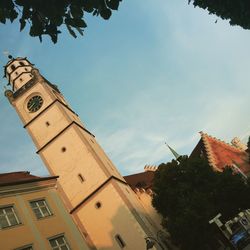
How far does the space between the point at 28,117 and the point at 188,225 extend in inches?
736

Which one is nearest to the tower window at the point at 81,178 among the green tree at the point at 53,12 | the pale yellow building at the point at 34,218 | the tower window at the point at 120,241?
the tower window at the point at 120,241

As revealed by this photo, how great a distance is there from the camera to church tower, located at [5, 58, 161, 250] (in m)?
30.0

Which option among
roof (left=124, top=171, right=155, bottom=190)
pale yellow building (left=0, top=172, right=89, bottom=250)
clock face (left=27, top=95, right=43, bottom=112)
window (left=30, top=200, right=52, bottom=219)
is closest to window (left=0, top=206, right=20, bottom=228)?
pale yellow building (left=0, top=172, right=89, bottom=250)

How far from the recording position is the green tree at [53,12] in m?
6.12

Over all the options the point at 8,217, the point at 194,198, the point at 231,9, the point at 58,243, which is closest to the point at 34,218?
the point at 8,217

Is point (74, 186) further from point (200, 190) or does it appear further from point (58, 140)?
point (200, 190)

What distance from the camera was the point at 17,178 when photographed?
2616 cm

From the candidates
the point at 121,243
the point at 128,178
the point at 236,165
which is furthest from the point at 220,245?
the point at 128,178

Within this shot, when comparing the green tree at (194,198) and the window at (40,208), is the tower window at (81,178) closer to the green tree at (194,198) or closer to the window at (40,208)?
the green tree at (194,198)

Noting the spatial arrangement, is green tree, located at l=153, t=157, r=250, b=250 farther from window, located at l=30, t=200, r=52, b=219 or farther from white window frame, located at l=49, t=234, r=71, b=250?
window, located at l=30, t=200, r=52, b=219

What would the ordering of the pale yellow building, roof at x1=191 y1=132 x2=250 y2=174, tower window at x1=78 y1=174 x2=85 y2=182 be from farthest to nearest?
roof at x1=191 y1=132 x2=250 y2=174, tower window at x1=78 y1=174 x2=85 y2=182, the pale yellow building

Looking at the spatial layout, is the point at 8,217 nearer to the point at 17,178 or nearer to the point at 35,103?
the point at 17,178

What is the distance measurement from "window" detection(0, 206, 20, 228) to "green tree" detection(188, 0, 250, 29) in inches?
681

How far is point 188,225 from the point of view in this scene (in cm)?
3009
